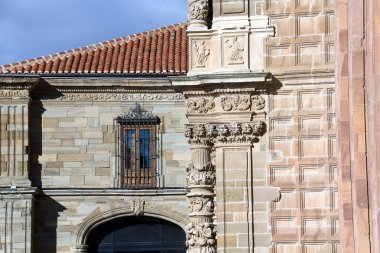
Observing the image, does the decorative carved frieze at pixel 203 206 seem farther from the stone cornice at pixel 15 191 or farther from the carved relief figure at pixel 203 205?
the stone cornice at pixel 15 191

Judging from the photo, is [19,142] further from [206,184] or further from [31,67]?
[206,184]

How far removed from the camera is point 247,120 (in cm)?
2078

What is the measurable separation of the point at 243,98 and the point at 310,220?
6.81 feet

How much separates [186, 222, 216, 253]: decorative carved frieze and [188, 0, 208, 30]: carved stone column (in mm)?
3052

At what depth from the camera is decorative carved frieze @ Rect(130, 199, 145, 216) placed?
3303 centimetres

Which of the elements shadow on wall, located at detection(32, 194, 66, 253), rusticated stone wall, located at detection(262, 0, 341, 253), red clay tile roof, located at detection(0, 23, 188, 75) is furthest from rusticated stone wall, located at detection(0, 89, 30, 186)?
rusticated stone wall, located at detection(262, 0, 341, 253)

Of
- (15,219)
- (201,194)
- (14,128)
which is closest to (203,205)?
(201,194)

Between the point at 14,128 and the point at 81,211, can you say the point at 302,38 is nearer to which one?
the point at 81,211

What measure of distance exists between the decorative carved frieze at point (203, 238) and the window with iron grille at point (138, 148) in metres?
12.5

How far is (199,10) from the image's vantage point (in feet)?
70.1

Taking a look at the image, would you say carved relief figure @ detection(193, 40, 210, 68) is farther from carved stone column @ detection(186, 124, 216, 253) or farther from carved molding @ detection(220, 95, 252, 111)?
carved stone column @ detection(186, 124, 216, 253)

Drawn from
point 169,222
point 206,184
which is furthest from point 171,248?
point 206,184

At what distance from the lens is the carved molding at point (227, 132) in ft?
67.9

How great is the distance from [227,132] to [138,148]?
504 inches
